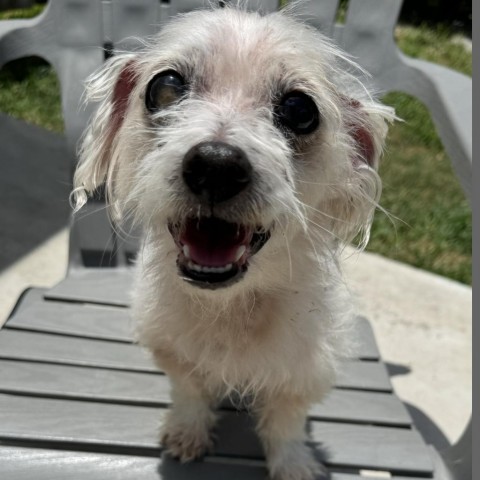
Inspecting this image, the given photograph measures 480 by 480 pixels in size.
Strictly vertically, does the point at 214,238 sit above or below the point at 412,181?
above

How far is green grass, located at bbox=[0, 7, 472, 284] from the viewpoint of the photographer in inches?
134

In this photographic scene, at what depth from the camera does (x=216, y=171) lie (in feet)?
3.85

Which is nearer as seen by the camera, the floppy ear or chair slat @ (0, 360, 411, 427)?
the floppy ear

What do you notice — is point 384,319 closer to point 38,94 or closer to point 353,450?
point 353,450

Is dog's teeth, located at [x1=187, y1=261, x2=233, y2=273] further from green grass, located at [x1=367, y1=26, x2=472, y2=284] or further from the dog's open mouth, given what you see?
green grass, located at [x1=367, y1=26, x2=472, y2=284]

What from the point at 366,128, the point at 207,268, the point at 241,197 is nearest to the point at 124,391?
the point at 207,268

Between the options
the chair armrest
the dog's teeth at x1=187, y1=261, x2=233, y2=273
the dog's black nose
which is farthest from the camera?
the chair armrest

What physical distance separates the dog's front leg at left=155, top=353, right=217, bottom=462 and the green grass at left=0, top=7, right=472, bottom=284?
49.8 inches

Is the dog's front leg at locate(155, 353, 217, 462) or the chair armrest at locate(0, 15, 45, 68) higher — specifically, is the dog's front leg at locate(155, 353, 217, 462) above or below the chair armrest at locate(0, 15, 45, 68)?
below

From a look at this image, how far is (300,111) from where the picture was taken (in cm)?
137

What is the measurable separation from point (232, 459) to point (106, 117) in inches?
35.7

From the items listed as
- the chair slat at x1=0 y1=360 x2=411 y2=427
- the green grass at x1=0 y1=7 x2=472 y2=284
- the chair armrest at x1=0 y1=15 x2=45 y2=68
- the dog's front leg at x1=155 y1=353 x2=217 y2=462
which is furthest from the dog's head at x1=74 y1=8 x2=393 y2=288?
the green grass at x1=0 y1=7 x2=472 y2=284

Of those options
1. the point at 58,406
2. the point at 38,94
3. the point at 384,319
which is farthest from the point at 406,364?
the point at 38,94

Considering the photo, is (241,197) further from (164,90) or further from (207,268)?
(164,90)
